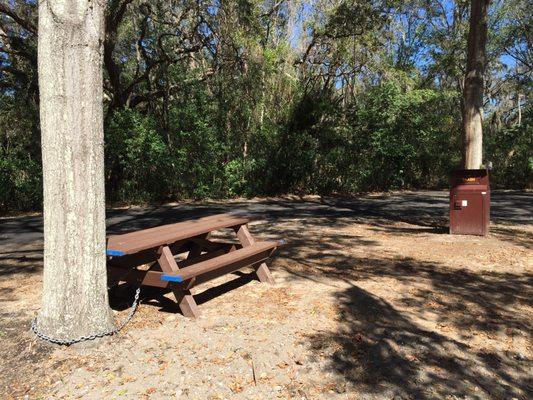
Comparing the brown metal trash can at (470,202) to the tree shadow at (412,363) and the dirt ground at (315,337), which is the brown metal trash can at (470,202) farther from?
the tree shadow at (412,363)

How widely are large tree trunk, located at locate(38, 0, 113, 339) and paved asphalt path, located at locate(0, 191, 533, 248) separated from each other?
223 inches

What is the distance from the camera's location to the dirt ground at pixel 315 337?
10.8ft

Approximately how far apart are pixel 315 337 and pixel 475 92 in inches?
265

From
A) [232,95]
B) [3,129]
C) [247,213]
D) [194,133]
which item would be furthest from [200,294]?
[3,129]

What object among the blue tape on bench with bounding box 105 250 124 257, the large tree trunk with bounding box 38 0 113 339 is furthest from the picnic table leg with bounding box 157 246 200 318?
the large tree trunk with bounding box 38 0 113 339

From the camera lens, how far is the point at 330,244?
7.86m

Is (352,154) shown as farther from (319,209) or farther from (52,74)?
(52,74)

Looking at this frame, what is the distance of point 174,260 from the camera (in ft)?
14.7

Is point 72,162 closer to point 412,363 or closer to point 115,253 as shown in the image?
point 115,253

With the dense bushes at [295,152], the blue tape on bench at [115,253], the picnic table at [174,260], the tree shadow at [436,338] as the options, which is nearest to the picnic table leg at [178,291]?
the picnic table at [174,260]

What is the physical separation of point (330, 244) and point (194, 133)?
858 cm

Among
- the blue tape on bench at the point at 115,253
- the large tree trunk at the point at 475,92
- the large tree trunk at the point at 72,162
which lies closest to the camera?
the large tree trunk at the point at 72,162

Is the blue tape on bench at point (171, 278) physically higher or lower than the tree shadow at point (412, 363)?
higher

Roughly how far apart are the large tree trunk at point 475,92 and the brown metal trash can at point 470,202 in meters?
0.64
